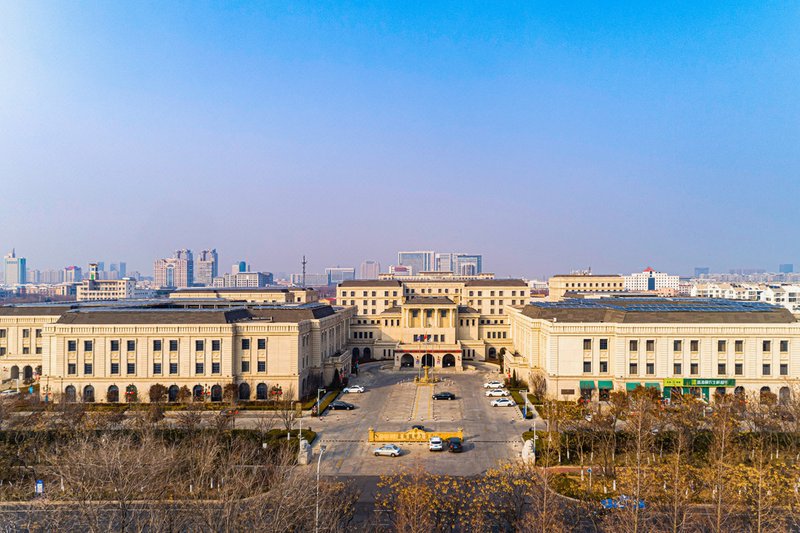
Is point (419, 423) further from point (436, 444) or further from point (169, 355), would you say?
point (169, 355)

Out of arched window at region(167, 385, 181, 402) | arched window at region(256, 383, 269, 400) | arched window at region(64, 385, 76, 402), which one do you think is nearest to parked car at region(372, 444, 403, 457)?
arched window at region(256, 383, 269, 400)

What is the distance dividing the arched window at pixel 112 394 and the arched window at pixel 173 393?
512 cm

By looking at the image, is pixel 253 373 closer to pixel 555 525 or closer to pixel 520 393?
pixel 520 393

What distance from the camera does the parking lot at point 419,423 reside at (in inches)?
1479

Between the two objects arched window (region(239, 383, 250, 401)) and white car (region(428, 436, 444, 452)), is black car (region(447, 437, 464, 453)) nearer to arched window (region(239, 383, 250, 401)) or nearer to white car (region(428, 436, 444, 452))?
white car (region(428, 436, 444, 452))

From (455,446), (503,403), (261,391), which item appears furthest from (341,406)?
(455,446)

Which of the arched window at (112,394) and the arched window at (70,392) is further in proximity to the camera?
the arched window at (112,394)

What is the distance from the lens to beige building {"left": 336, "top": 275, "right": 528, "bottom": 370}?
82500 millimetres

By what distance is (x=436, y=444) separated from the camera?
40.6m

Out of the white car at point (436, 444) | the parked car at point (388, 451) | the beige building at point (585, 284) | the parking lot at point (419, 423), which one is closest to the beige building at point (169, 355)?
the parking lot at point (419, 423)

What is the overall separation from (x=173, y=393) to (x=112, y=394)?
585cm

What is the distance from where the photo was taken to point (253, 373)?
56.3 m

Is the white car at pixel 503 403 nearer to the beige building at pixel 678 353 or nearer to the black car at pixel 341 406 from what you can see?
the beige building at pixel 678 353

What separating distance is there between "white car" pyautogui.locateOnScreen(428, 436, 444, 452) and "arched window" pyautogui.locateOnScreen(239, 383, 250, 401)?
23.1 m
